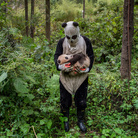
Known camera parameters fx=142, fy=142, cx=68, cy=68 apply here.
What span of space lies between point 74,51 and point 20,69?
951 millimetres

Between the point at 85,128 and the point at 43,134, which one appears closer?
the point at 43,134

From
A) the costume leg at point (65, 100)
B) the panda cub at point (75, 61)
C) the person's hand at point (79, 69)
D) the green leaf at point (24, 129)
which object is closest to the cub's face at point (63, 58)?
the panda cub at point (75, 61)

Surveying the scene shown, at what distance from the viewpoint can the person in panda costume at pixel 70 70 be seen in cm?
216

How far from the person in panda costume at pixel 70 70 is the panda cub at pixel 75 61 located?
5cm

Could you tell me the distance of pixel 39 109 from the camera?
2.79 metres

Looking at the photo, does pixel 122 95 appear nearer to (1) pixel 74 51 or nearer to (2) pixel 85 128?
(2) pixel 85 128

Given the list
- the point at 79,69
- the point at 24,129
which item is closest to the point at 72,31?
the point at 79,69

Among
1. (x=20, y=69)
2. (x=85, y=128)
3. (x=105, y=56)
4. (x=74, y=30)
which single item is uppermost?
(x=74, y=30)

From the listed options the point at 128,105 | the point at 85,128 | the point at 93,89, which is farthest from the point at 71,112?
the point at 128,105

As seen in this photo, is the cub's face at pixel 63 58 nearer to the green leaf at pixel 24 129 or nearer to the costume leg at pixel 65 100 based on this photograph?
the costume leg at pixel 65 100

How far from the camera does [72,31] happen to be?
211 centimetres

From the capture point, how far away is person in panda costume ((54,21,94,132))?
2161mm

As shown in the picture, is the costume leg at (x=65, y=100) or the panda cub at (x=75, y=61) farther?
the costume leg at (x=65, y=100)


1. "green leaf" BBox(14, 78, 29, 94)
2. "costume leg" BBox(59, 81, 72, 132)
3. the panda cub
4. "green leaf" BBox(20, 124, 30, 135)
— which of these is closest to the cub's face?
the panda cub
